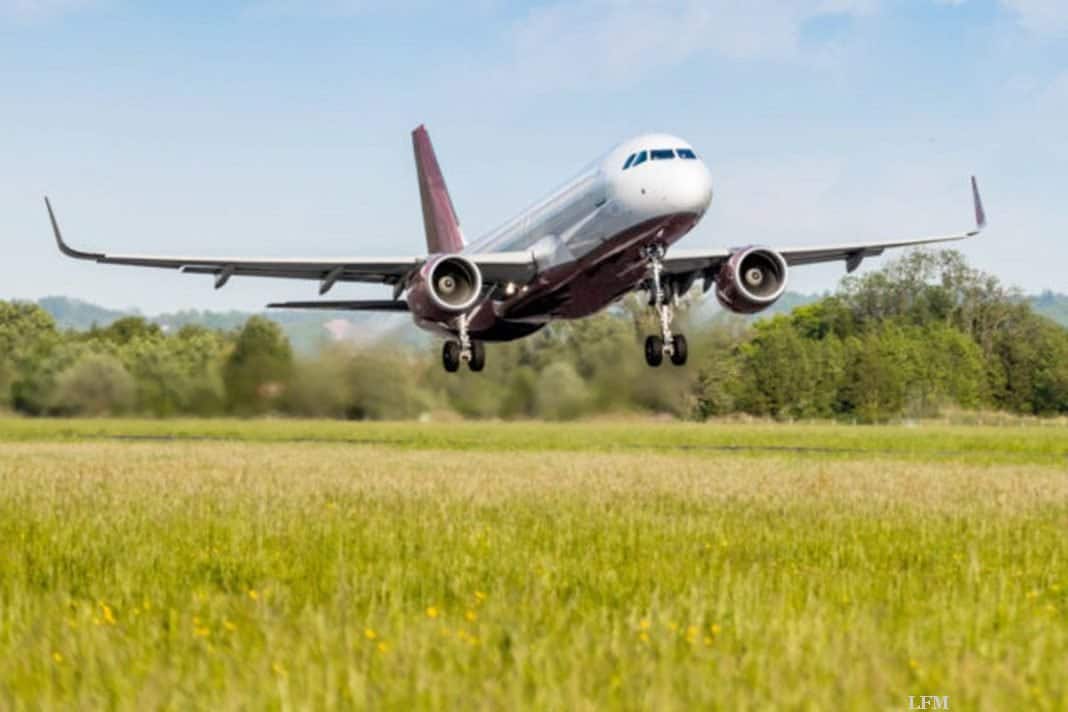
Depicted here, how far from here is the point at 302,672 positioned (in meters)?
6.97

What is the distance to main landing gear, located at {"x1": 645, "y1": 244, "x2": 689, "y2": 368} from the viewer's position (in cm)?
3722

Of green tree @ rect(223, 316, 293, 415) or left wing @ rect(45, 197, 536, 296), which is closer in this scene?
left wing @ rect(45, 197, 536, 296)

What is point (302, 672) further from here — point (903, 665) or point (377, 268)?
point (377, 268)

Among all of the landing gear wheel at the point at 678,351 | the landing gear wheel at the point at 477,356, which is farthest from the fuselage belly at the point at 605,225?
the landing gear wheel at the point at 477,356

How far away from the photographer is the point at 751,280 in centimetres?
4141

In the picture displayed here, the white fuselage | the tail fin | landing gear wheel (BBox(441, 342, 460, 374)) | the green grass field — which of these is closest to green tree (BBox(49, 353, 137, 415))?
the tail fin

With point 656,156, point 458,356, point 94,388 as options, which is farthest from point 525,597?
point 94,388

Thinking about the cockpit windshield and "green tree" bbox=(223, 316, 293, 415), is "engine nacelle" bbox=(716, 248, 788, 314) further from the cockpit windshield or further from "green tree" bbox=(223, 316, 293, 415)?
"green tree" bbox=(223, 316, 293, 415)

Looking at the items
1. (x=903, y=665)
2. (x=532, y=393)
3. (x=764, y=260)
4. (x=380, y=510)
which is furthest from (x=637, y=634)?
(x=532, y=393)

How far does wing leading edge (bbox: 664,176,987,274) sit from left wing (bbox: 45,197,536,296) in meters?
4.44

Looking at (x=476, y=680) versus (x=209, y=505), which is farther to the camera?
(x=209, y=505)

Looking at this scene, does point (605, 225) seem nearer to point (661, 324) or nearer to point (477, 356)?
point (661, 324)

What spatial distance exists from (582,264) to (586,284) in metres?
1.15

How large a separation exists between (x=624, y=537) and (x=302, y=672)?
27.7 ft
